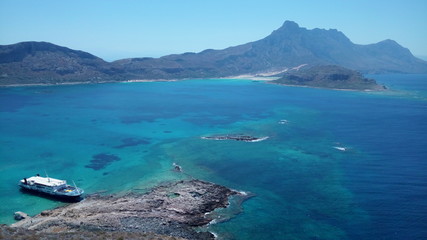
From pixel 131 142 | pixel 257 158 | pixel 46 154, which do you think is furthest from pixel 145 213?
pixel 131 142

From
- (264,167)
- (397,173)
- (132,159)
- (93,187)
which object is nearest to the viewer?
(93,187)

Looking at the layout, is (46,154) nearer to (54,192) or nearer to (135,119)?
(54,192)

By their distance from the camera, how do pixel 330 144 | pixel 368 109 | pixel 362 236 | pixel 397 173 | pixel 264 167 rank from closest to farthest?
pixel 362 236
pixel 397 173
pixel 264 167
pixel 330 144
pixel 368 109

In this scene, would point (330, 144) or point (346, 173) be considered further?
point (330, 144)

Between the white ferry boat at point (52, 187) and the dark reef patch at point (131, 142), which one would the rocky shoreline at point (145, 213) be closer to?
the white ferry boat at point (52, 187)

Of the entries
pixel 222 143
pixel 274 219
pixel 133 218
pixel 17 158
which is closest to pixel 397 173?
pixel 274 219

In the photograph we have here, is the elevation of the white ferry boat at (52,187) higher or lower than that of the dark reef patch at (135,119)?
lower

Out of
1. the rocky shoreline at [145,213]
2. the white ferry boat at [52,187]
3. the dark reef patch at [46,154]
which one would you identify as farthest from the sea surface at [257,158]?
the rocky shoreline at [145,213]

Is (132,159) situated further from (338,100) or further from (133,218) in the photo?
(338,100)
